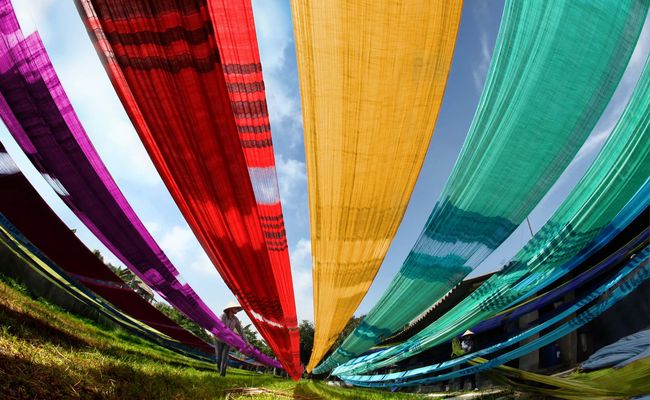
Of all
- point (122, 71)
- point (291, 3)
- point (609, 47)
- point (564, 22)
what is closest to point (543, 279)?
point (609, 47)

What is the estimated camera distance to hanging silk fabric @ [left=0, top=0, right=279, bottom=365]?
2049 millimetres

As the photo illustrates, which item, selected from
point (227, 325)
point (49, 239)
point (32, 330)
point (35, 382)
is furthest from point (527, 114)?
point (227, 325)

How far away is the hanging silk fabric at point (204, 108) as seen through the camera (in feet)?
5.59

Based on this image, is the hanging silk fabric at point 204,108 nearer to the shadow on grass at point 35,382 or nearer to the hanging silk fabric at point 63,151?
the hanging silk fabric at point 63,151

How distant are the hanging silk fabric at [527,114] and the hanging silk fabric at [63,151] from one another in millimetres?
2419

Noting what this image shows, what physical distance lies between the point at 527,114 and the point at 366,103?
892mm

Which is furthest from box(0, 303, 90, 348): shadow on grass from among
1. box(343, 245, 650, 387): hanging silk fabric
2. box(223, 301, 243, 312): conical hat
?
box(343, 245, 650, 387): hanging silk fabric

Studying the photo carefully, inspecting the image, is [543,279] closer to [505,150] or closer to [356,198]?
[505,150]

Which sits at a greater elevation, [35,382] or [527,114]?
[527,114]

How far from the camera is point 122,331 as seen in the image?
5.86 m

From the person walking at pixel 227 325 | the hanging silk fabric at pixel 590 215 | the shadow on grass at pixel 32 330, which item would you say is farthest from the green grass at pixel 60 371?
the hanging silk fabric at pixel 590 215

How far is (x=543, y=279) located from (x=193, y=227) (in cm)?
270

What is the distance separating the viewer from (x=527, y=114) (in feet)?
6.49

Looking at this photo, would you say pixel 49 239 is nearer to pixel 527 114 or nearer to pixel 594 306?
pixel 527 114
